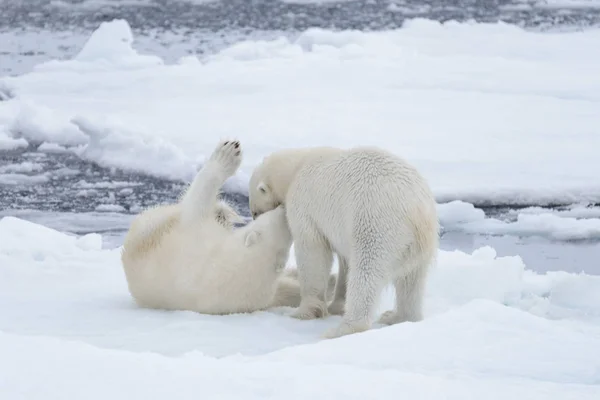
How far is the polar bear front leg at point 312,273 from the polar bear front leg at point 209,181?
40 cm

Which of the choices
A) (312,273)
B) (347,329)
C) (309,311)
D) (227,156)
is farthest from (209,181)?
(347,329)

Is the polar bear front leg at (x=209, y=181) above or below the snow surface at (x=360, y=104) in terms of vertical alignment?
above

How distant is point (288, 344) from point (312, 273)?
1.85 feet

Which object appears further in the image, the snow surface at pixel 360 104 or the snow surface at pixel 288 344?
the snow surface at pixel 360 104

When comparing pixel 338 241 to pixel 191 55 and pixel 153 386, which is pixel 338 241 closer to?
pixel 153 386

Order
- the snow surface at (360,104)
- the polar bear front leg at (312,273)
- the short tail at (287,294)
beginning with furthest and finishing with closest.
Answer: the snow surface at (360,104), the short tail at (287,294), the polar bear front leg at (312,273)

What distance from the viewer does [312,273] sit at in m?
4.14

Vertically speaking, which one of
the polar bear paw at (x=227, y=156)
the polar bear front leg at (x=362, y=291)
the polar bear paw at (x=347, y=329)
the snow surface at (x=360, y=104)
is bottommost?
the snow surface at (x=360, y=104)

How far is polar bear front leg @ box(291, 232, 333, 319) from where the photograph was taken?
4.11 metres

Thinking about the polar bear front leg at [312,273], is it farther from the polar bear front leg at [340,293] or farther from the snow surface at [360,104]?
the snow surface at [360,104]

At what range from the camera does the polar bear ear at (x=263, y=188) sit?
4.39 m

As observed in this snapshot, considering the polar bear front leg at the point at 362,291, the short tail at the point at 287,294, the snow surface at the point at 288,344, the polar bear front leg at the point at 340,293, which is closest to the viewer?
the snow surface at the point at 288,344

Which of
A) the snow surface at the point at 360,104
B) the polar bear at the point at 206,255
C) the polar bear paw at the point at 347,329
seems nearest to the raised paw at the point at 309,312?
the polar bear at the point at 206,255

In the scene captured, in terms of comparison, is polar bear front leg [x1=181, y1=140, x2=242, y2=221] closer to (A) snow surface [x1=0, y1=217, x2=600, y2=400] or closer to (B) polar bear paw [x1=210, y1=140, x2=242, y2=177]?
(B) polar bear paw [x1=210, y1=140, x2=242, y2=177]
